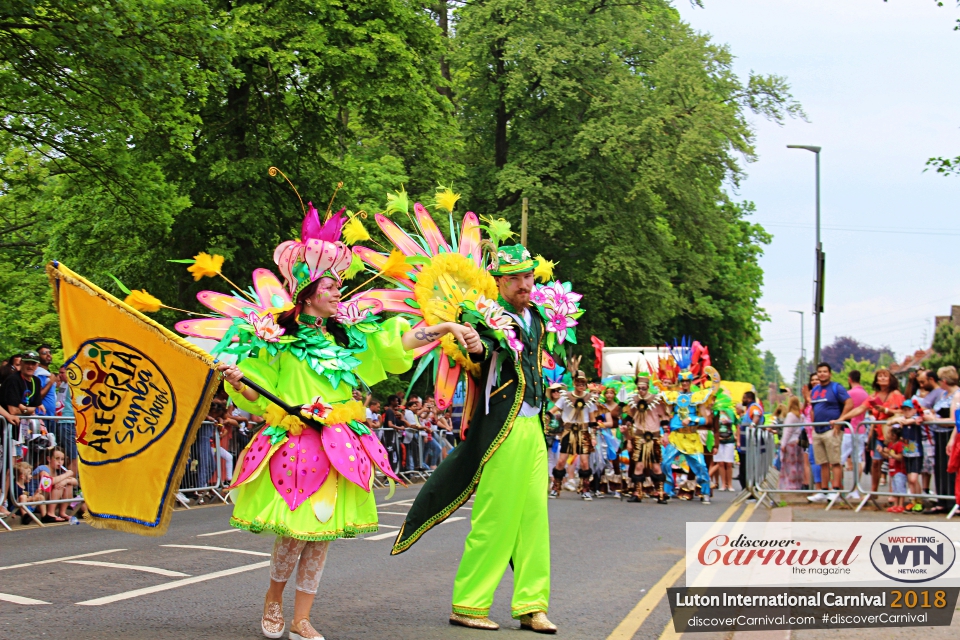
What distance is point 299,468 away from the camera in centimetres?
535

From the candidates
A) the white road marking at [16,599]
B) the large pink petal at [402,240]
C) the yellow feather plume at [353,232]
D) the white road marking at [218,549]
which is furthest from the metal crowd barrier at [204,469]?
the yellow feather plume at [353,232]

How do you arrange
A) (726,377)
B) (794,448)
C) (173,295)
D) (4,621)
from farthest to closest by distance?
(726,377)
(173,295)
(794,448)
(4,621)

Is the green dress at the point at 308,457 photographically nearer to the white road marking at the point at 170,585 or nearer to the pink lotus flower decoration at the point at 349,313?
the pink lotus flower decoration at the point at 349,313

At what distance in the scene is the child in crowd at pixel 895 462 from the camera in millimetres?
14086

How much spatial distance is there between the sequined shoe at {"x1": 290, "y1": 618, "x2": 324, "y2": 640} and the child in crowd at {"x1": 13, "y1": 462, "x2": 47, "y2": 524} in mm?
7505

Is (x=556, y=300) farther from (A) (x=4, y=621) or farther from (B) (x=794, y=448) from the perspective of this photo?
(B) (x=794, y=448)

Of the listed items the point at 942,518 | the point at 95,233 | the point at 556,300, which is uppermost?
the point at 95,233

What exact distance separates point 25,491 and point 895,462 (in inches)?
415

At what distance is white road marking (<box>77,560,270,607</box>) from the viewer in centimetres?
660

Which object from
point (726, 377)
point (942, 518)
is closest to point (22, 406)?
point (942, 518)

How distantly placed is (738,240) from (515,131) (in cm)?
1754

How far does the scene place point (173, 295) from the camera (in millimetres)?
20953

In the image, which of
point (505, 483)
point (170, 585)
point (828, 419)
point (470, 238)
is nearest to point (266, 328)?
point (505, 483)

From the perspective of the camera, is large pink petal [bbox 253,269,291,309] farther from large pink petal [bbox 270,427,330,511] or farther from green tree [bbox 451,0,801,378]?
green tree [bbox 451,0,801,378]
